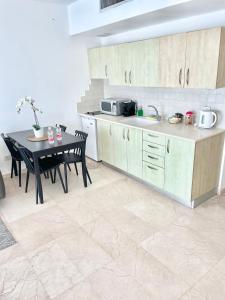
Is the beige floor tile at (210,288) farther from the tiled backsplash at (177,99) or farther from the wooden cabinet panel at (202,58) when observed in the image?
the wooden cabinet panel at (202,58)

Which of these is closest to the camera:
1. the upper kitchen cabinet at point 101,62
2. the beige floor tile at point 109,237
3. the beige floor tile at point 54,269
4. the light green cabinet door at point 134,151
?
the beige floor tile at point 54,269

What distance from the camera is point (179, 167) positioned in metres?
2.90

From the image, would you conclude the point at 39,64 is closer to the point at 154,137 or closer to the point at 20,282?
the point at 154,137

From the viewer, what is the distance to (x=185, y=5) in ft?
8.00

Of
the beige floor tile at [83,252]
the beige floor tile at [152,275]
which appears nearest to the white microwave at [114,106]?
the beige floor tile at [83,252]

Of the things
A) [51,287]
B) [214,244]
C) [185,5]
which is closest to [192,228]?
[214,244]

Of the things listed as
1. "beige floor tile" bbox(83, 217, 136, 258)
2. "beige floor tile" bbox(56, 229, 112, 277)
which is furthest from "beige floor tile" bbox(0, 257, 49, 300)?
"beige floor tile" bbox(83, 217, 136, 258)

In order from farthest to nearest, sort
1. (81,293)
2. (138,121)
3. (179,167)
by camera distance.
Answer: (138,121) < (179,167) < (81,293)

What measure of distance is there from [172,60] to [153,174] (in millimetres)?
1527

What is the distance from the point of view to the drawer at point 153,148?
306cm

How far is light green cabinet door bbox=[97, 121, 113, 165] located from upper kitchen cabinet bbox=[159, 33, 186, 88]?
123 cm

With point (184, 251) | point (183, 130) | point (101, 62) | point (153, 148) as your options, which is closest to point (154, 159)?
point (153, 148)

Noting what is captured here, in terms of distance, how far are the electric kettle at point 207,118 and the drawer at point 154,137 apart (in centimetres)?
56

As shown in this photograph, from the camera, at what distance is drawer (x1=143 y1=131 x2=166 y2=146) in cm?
301
